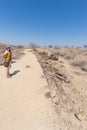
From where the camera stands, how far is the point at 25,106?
23.3ft

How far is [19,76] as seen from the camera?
453 inches

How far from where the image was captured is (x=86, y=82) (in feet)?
41.3

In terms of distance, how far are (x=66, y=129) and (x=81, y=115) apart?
1.89 meters

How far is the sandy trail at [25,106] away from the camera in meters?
5.84

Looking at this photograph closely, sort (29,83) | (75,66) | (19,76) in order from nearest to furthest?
1. (29,83)
2. (19,76)
3. (75,66)

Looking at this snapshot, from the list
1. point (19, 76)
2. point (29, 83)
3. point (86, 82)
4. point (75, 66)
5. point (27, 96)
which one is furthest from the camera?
point (75, 66)

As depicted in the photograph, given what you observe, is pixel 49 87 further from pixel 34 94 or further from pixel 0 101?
pixel 0 101

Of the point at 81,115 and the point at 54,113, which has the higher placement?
the point at 54,113

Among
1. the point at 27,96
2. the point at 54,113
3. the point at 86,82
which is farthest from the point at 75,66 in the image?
the point at 54,113

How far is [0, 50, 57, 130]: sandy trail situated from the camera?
5.84 meters

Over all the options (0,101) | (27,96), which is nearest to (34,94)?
(27,96)

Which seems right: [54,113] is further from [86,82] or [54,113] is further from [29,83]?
[86,82]

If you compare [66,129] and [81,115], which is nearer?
[66,129]

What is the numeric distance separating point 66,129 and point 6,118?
6.42ft
